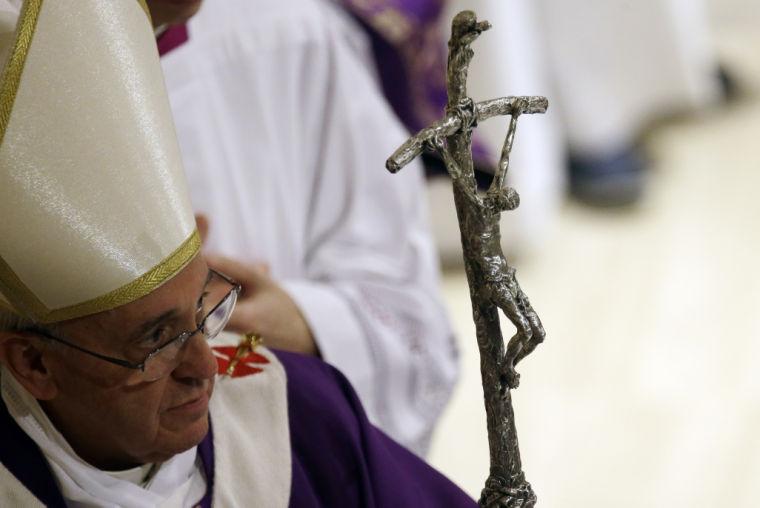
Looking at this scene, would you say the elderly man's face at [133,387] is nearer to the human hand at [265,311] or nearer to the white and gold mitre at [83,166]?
the white and gold mitre at [83,166]

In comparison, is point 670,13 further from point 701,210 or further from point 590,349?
point 590,349

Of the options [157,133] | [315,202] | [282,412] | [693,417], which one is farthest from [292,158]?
[693,417]

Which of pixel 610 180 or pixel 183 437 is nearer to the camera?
pixel 183 437

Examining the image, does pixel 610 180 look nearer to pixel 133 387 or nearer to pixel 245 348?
pixel 245 348

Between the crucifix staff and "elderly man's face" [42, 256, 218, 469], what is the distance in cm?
20

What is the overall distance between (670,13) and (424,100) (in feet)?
3.88

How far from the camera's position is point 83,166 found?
874mm

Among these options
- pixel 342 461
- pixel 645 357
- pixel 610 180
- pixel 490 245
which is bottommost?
pixel 645 357

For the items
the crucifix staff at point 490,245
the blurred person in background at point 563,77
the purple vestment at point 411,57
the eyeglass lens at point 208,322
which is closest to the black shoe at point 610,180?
the blurred person in background at point 563,77

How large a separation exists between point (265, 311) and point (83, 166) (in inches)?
19.9

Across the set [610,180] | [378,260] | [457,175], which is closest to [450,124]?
[457,175]

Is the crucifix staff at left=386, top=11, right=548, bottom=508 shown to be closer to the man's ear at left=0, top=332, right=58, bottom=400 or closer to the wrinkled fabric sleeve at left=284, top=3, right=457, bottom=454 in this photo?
the man's ear at left=0, top=332, right=58, bottom=400

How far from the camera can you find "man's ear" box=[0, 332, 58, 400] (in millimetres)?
949

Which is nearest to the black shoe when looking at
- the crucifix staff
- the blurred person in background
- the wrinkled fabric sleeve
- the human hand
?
the blurred person in background
